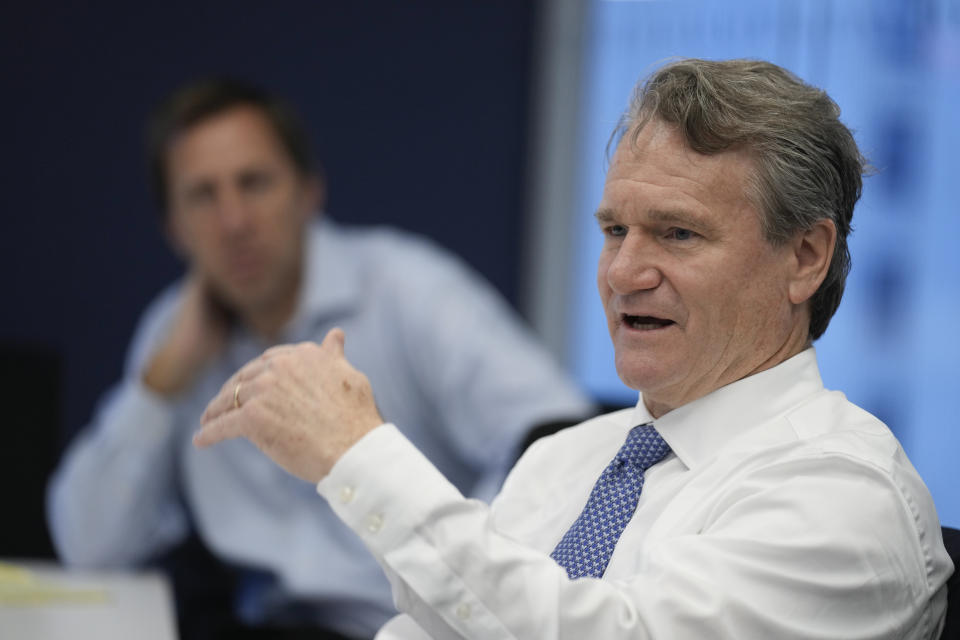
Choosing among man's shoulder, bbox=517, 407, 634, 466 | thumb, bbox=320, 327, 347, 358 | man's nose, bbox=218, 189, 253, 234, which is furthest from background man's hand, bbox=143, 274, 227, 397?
thumb, bbox=320, 327, 347, 358

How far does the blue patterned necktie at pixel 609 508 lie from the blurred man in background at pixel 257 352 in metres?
1.05

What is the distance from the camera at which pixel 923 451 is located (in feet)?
11.4

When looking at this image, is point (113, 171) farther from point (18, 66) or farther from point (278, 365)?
point (278, 365)

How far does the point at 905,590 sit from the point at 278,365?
25.9 inches

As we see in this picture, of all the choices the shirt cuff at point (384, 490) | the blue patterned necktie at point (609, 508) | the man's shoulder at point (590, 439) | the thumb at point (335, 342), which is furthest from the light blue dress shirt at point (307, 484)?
the shirt cuff at point (384, 490)

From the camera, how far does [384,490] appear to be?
43.4 inches

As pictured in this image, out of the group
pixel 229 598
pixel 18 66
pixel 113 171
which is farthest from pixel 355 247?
pixel 18 66

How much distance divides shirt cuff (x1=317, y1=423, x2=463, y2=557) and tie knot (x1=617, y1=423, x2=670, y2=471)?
0.95 ft

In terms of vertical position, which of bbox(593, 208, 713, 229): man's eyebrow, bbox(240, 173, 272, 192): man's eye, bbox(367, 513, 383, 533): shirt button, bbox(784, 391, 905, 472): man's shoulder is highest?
bbox(593, 208, 713, 229): man's eyebrow

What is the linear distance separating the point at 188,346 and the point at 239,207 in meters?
0.33

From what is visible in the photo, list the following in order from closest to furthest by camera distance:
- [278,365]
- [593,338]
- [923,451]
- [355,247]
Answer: [278,365] → [355,247] → [923,451] → [593,338]

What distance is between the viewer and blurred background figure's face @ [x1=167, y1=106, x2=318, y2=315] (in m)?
2.61

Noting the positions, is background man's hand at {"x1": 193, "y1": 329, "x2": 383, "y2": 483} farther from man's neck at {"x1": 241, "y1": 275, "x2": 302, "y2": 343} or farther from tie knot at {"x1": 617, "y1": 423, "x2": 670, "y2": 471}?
man's neck at {"x1": 241, "y1": 275, "x2": 302, "y2": 343}

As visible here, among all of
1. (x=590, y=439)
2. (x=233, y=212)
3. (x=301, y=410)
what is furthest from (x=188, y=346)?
(x=301, y=410)
